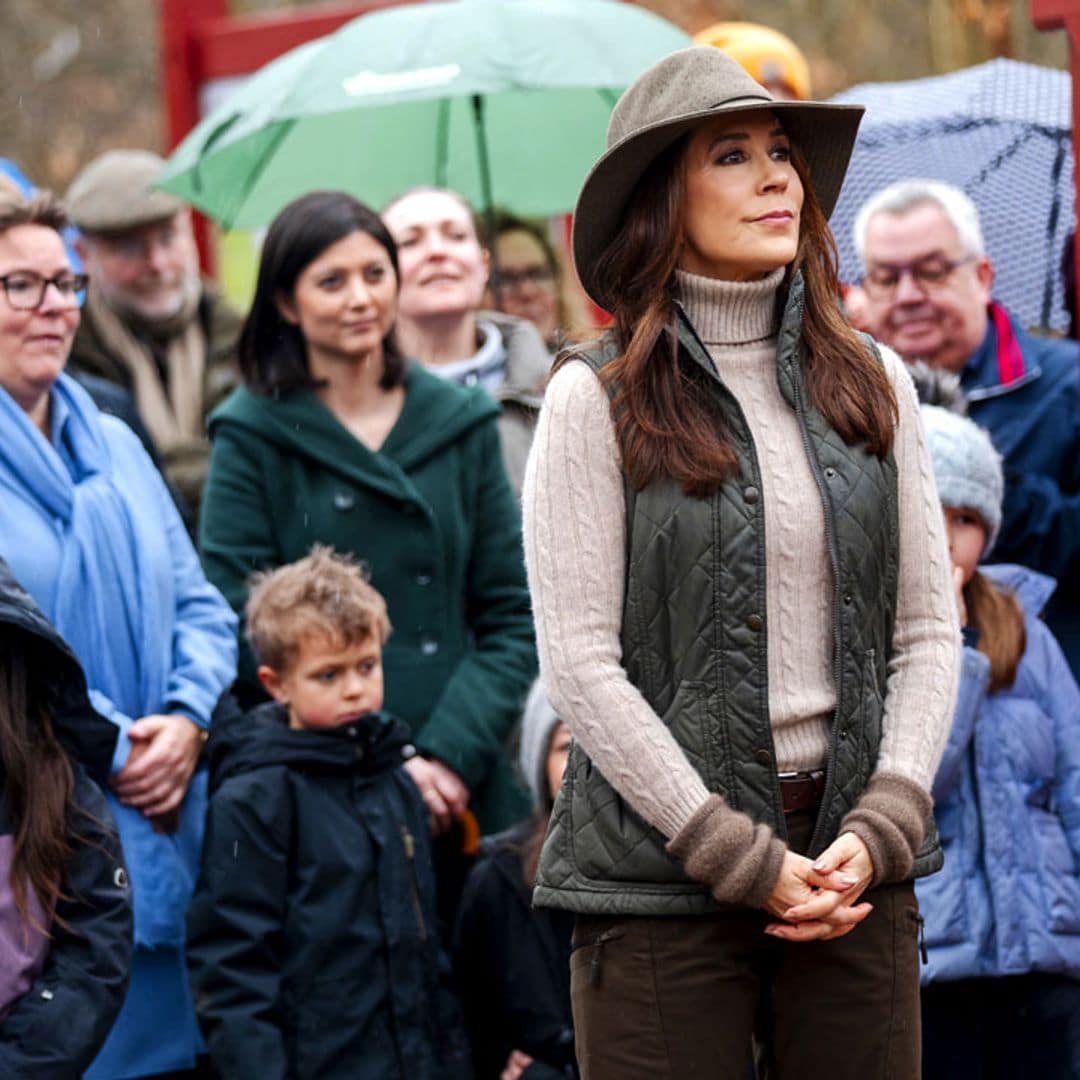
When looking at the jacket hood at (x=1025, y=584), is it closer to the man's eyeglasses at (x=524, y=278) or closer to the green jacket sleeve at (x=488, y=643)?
the green jacket sleeve at (x=488, y=643)

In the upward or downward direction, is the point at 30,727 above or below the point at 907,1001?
above

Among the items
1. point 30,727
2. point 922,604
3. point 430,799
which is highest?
point 922,604

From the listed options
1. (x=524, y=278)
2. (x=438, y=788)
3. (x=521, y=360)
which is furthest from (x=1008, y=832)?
(x=524, y=278)

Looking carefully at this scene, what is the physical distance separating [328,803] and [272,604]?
17.1 inches

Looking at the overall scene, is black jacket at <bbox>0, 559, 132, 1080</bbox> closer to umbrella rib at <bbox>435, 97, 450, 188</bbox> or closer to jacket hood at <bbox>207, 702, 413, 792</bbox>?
jacket hood at <bbox>207, 702, 413, 792</bbox>

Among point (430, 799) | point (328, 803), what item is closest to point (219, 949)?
point (328, 803)

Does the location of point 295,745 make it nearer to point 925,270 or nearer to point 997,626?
point 997,626

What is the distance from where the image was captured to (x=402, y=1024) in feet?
14.8

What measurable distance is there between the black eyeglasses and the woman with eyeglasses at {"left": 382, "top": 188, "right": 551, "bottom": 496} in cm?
126

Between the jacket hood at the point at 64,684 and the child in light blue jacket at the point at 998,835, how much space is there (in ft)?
5.35

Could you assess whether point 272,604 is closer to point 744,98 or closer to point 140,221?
point 744,98

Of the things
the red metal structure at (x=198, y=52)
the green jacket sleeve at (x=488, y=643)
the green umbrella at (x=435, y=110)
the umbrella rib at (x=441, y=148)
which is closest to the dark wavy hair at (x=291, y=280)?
the green jacket sleeve at (x=488, y=643)

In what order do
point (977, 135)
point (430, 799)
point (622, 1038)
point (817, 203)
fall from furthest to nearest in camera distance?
1. point (977, 135)
2. point (430, 799)
3. point (817, 203)
4. point (622, 1038)

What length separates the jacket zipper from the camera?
4.58 meters
